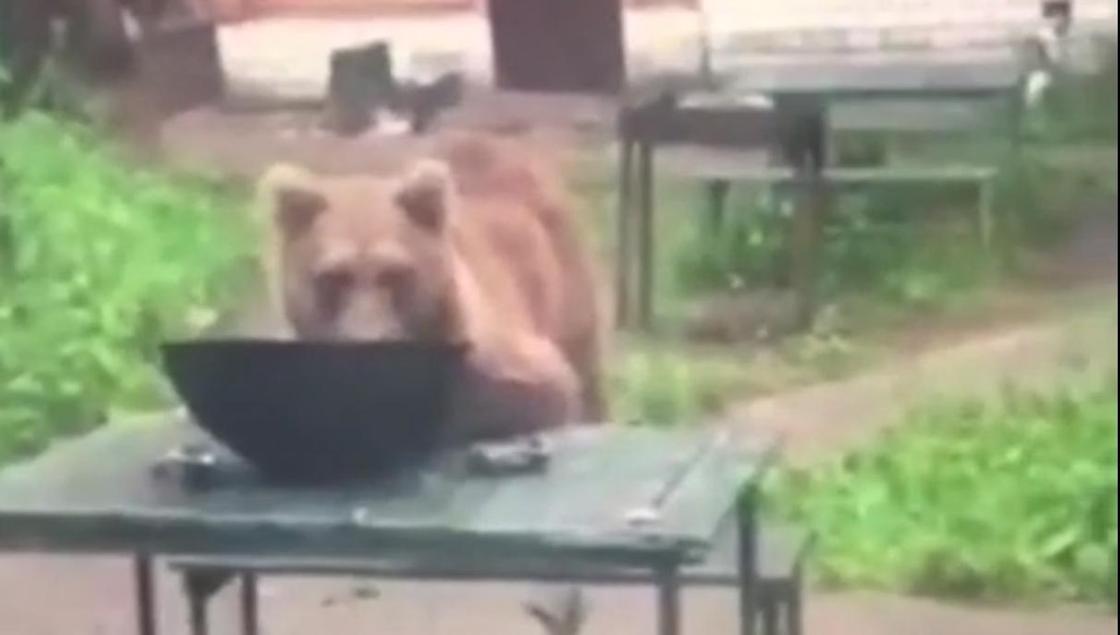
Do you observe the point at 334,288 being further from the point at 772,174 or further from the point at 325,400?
the point at 772,174

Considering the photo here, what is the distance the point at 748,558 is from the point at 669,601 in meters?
0.07

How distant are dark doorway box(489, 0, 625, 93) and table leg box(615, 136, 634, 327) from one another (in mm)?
55

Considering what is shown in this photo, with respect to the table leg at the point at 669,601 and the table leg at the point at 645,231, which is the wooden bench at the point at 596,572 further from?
the table leg at the point at 645,231

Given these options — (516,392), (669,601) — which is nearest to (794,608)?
(669,601)

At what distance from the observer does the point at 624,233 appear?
185 cm

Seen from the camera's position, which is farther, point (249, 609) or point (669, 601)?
point (249, 609)

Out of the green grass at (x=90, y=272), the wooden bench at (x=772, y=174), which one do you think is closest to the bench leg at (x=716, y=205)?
the wooden bench at (x=772, y=174)

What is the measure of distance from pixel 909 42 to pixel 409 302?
1.42 feet

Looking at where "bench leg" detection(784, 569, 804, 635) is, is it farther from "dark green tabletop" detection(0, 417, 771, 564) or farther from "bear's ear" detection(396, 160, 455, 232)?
"bear's ear" detection(396, 160, 455, 232)

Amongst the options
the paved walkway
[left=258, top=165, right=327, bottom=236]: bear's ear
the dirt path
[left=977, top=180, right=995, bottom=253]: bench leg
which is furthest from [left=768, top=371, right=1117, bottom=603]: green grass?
[left=258, top=165, right=327, bottom=236]: bear's ear

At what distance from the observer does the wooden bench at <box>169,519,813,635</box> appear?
170 centimetres

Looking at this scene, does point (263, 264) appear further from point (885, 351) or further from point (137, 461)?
point (885, 351)

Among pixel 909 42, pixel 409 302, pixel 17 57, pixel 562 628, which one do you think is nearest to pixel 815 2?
pixel 909 42

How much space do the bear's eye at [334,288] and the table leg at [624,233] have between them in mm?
214
